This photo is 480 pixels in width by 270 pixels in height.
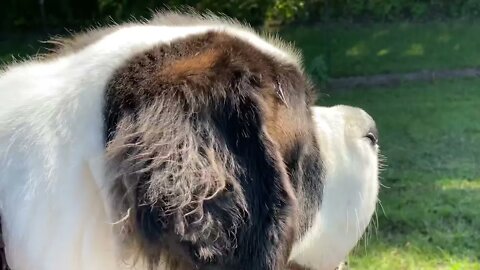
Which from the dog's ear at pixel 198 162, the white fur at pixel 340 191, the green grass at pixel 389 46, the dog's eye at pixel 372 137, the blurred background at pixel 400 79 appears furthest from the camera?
the green grass at pixel 389 46

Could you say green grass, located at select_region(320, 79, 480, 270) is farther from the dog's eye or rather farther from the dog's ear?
the dog's ear

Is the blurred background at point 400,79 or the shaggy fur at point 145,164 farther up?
the shaggy fur at point 145,164

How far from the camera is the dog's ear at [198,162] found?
1343mm

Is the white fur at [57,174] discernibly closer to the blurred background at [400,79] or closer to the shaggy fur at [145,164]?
the shaggy fur at [145,164]

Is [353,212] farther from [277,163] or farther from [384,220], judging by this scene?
[384,220]

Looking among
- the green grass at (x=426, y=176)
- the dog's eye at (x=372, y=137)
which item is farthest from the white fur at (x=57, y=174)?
the green grass at (x=426, y=176)

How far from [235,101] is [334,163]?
517mm

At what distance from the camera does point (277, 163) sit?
1.50m

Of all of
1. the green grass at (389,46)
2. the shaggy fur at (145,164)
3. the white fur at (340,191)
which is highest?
the shaggy fur at (145,164)

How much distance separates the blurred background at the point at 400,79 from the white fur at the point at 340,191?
2008 mm

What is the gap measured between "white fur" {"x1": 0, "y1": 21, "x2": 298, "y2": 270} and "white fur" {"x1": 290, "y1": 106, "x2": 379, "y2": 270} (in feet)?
1.79

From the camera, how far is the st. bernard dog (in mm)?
1365

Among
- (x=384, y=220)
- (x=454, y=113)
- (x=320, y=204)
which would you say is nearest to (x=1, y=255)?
(x=320, y=204)

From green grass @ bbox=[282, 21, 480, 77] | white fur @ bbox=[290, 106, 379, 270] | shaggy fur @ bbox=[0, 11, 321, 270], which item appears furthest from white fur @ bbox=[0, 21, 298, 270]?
green grass @ bbox=[282, 21, 480, 77]
